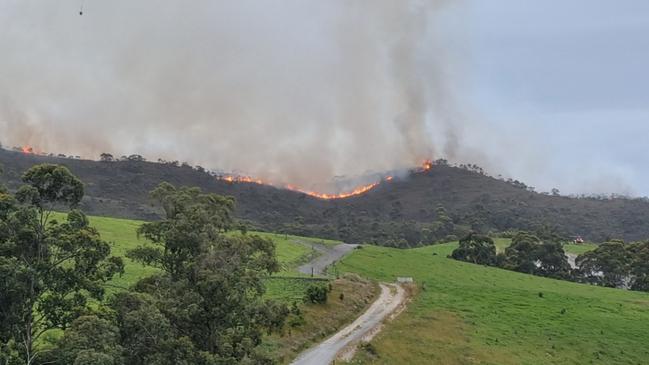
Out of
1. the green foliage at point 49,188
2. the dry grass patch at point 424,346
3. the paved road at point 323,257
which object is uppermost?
the green foliage at point 49,188

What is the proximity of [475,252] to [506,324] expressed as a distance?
73.0m

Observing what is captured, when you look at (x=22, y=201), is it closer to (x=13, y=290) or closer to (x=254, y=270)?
(x=13, y=290)

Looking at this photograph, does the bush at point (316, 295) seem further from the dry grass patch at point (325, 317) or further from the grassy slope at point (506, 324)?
the grassy slope at point (506, 324)

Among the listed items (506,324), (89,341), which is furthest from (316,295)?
(89,341)

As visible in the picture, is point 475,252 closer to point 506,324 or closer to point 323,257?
point 323,257

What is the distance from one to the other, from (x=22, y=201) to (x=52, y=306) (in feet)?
17.1

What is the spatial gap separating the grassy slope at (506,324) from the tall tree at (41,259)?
29055 mm

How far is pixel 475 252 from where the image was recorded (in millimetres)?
140625

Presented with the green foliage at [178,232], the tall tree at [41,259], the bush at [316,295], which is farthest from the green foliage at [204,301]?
the bush at [316,295]

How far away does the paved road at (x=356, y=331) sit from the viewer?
4816 cm

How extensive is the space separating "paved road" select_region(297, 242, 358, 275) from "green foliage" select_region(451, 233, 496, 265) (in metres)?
27.1

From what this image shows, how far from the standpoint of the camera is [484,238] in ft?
475

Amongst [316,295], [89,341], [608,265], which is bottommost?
[316,295]

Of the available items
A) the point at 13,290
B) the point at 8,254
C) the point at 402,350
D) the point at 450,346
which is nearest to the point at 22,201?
the point at 8,254
